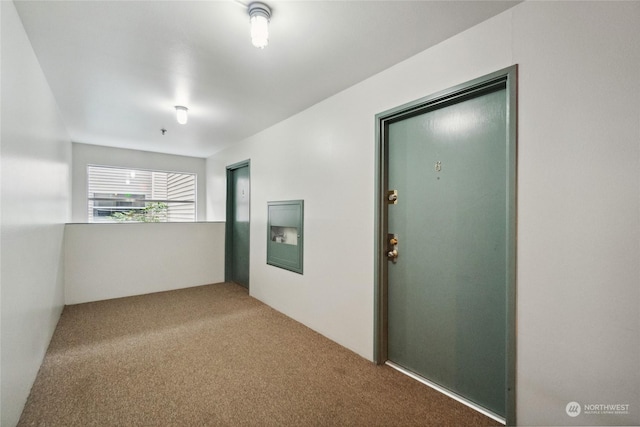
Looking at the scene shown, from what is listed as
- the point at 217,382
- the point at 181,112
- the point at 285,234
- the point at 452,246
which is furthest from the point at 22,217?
the point at 452,246

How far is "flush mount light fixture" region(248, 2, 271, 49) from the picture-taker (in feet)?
5.14

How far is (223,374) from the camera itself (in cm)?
215

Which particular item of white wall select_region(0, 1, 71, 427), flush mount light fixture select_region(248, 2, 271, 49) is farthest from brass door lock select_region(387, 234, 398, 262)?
white wall select_region(0, 1, 71, 427)

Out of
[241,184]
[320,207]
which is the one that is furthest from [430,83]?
[241,184]

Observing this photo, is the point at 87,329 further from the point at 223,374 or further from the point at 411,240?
the point at 411,240

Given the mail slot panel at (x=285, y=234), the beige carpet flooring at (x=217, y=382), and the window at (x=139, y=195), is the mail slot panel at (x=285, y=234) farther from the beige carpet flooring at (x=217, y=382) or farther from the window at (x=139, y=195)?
the window at (x=139, y=195)

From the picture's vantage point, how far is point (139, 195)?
213 inches

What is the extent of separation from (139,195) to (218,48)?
14.8ft

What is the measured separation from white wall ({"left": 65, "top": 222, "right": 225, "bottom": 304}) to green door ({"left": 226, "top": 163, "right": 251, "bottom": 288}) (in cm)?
18

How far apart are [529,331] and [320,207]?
196 cm

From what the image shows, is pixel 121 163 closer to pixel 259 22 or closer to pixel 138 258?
pixel 138 258

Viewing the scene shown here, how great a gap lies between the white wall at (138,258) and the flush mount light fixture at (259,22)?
3.89m

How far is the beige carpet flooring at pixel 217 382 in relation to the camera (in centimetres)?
170

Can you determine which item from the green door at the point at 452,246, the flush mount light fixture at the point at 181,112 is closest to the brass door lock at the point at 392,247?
the green door at the point at 452,246
